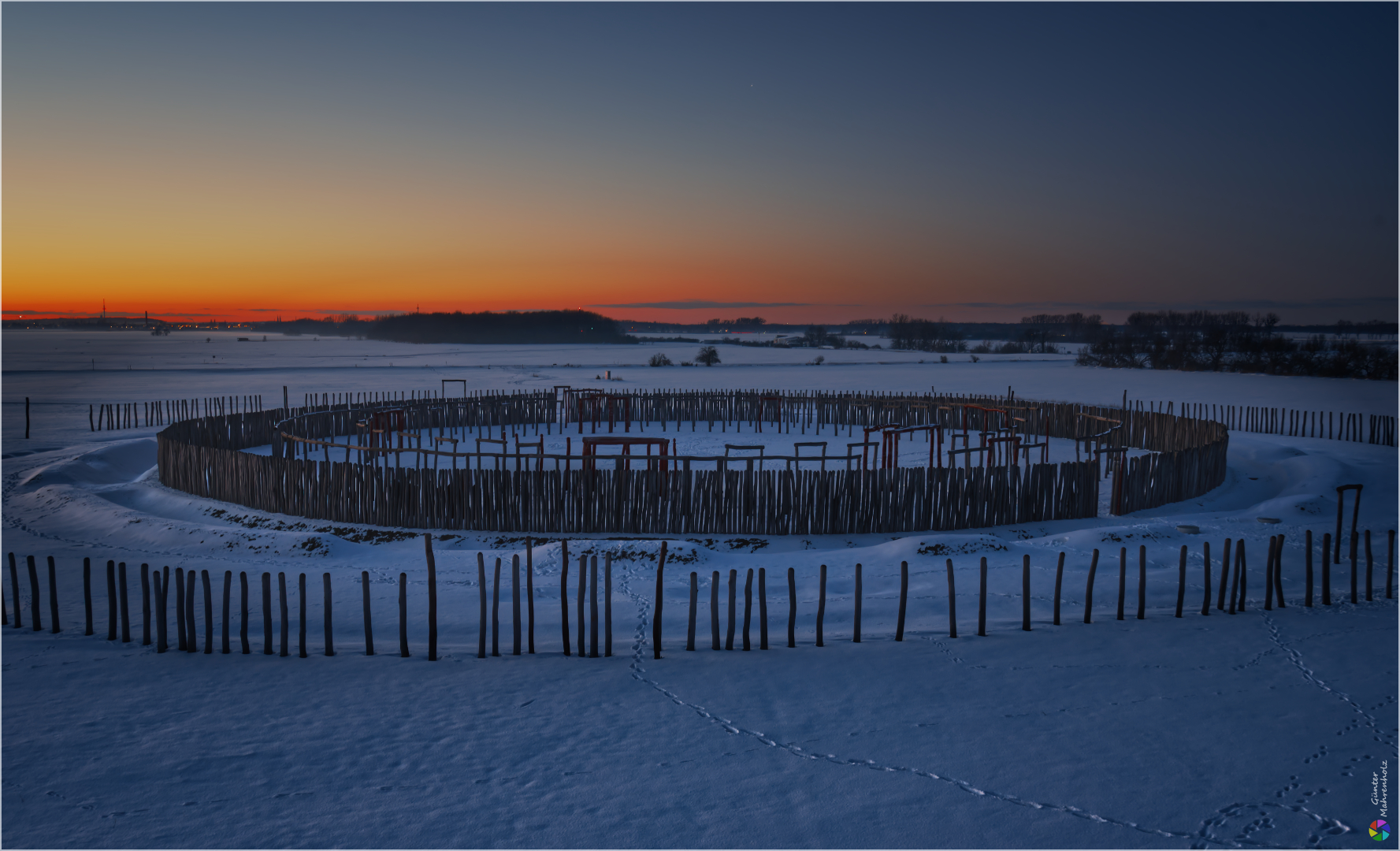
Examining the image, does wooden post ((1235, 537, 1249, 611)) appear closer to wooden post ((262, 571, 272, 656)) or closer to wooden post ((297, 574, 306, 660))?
wooden post ((297, 574, 306, 660))

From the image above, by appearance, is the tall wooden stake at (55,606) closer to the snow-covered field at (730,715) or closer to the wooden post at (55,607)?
the wooden post at (55,607)

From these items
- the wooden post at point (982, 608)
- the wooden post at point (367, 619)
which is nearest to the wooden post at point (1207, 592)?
the wooden post at point (982, 608)

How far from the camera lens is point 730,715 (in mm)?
5422

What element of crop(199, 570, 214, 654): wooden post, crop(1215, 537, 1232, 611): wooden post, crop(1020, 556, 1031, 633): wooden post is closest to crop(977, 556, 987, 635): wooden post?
crop(1020, 556, 1031, 633): wooden post

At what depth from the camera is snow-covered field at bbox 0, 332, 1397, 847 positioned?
4176 millimetres

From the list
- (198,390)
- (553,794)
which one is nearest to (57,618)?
(553,794)

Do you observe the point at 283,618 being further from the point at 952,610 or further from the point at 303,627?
the point at 952,610

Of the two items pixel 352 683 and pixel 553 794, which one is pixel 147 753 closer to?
pixel 352 683

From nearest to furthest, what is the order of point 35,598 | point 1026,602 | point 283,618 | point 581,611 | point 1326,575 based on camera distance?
point 581,611 < point 283,618 < point 35,598 < point 1026,602 < point 1326,575

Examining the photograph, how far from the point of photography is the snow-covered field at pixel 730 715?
418cm

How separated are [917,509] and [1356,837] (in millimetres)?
6978

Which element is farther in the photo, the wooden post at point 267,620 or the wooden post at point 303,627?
the wooden post at point 267,620

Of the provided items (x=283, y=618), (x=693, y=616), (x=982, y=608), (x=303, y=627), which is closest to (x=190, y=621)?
(x=283, y=618)

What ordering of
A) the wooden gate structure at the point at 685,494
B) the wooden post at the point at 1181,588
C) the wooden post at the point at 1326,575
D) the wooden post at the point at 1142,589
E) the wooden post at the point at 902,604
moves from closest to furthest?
the wooden post at the point at 902,604 → the wooden post at the point at 1142,589 → the wooden post at the point at 1181,588 → the wooden post at the point at 1326,575 → the wooden gate structure at the point at 685,494
